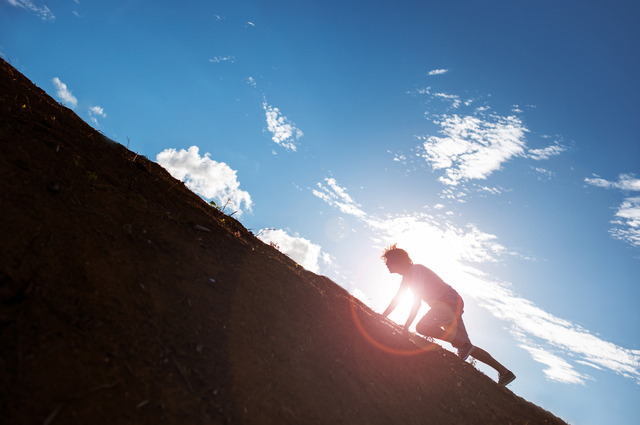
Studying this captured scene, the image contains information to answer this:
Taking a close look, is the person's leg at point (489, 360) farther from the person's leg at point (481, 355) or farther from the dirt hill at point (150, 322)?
the dirt hill at point (150, 322)

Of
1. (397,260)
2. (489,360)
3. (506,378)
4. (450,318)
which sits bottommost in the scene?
(506,378)

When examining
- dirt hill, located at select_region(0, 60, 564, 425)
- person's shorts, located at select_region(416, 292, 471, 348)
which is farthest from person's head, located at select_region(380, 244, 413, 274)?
dirt hill, located at select_region(0, 60, 564, 425)

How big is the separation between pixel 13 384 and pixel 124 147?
580 cm

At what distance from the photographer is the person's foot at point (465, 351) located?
22.9ft

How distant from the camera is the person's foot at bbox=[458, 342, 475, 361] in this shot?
275 inches

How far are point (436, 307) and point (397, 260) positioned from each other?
4.54 ft

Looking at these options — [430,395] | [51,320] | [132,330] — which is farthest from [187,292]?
[430,395]

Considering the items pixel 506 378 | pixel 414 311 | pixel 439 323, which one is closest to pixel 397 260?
pixel 414 311

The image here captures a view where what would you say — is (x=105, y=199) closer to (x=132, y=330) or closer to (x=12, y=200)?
(x=12, y=200)

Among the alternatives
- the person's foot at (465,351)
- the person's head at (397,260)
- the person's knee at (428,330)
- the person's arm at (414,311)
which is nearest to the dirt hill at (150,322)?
the person's arm at (414,311)

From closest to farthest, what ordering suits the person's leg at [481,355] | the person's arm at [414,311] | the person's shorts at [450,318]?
the person's arm at [414,311], the person's leg at [481,355], the person's shorts at [450,318]

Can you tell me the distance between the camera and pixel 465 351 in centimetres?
704

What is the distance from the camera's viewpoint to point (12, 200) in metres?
2.77

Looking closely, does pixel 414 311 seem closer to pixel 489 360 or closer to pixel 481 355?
pixel 481 355
